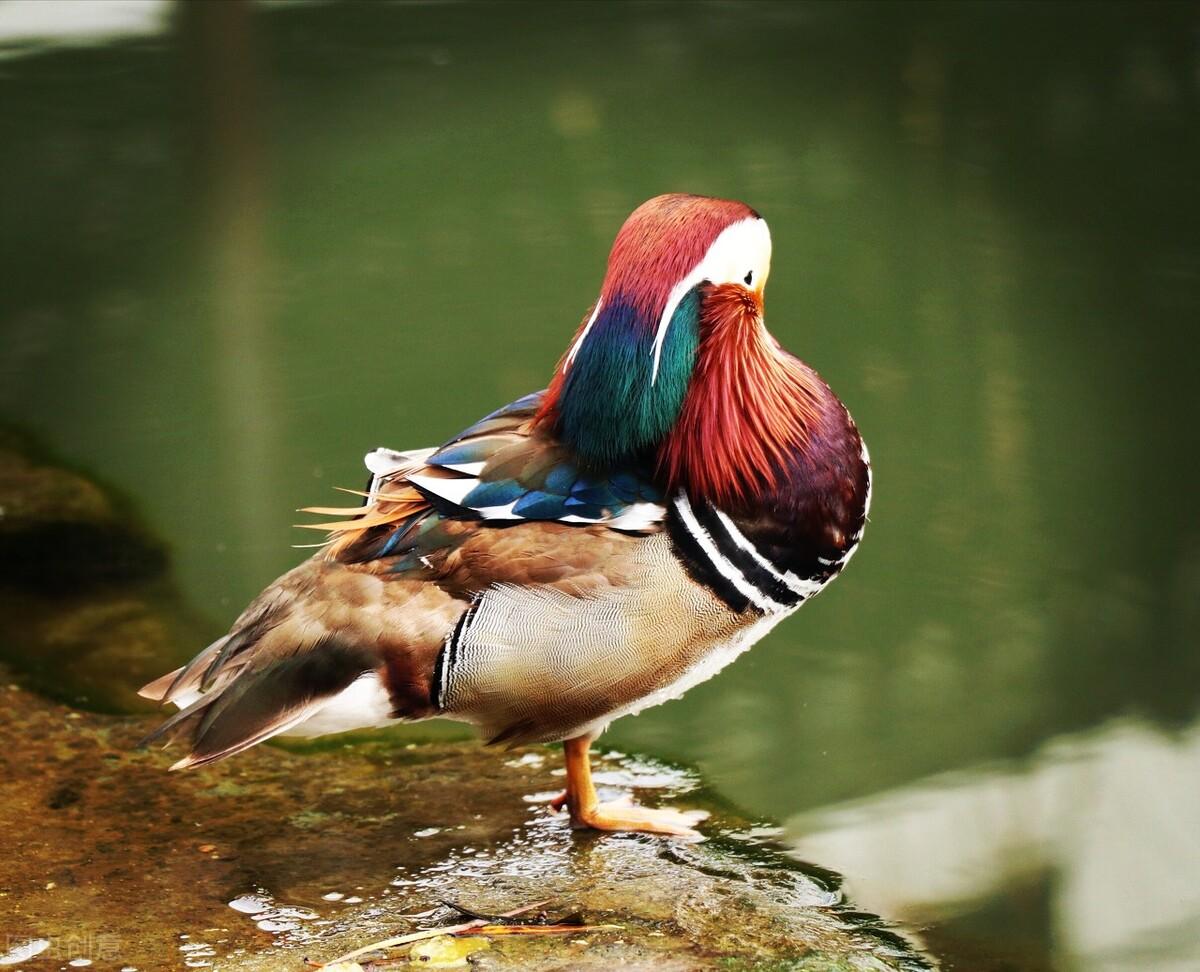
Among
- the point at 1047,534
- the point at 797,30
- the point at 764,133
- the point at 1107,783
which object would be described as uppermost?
the point at 797,30

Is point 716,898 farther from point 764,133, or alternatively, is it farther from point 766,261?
point 764,133

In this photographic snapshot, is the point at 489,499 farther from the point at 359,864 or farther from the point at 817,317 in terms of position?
the point at 817,317

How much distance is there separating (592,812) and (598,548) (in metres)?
0.58

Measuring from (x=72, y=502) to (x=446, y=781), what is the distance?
1.72 meters

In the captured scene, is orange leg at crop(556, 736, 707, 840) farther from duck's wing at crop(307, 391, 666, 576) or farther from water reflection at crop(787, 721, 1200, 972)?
duck's wing at crop(307, 391, 666, 576)

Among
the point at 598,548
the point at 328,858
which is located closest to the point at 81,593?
the point at 328,858

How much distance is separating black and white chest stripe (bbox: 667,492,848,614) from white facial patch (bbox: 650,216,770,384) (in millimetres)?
265

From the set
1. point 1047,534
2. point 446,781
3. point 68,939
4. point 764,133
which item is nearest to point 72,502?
point 446,781

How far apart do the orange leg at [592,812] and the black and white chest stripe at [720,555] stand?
426mm

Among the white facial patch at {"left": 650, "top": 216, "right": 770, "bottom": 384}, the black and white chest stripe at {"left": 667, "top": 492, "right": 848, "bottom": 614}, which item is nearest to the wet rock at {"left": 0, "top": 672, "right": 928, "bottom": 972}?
the black and white chest stripe at {"left": 667, "top": 492, "right": 848, "bottom": 614}

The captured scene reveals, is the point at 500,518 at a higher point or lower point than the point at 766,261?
lower

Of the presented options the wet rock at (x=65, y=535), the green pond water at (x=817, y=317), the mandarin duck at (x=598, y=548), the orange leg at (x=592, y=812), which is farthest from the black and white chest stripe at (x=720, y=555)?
the wet rock at (x=65, y=535)

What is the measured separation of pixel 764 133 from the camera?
646 cm

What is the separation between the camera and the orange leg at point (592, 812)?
3004 millimetres
